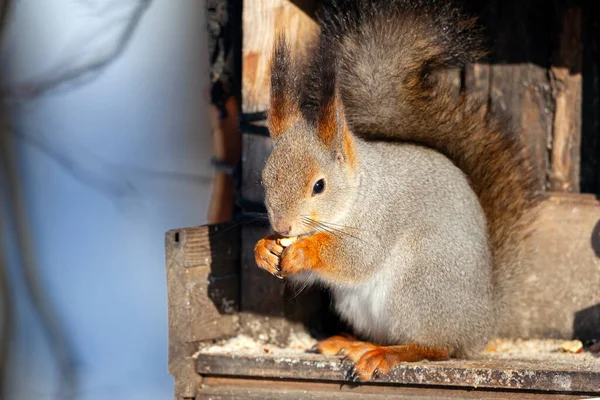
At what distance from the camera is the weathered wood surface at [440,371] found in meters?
1.82

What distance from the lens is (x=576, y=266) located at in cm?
235

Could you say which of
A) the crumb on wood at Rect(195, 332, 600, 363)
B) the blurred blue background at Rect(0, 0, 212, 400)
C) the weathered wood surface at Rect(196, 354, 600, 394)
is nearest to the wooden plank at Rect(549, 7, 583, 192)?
the crumb on wood at Rect(195, 332, 600, 363)

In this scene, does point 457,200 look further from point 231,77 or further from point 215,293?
point 231,77

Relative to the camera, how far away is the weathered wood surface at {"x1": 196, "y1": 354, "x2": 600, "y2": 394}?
1816mm


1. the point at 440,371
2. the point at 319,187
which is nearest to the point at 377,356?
the point at 440,371

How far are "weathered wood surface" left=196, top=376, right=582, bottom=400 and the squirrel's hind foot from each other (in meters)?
0.05

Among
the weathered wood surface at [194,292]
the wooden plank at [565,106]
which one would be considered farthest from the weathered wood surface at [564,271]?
the weathered wood surface at [194,292]

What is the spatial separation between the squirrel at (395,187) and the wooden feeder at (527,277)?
0.10 metres

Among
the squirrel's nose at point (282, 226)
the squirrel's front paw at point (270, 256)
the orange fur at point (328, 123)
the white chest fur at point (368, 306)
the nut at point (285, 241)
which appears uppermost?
Result: the orange fur at point (328, 123)

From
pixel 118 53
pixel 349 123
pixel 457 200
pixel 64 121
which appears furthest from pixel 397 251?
pixel 64 121

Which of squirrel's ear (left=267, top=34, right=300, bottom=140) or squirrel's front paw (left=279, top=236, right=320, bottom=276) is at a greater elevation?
squirrel's ear (left=267, top=34, right=300, bottom=140)

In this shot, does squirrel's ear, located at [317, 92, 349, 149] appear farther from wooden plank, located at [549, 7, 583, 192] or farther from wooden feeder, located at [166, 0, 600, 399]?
wooden plank, located at [549, 7, 583, 192]

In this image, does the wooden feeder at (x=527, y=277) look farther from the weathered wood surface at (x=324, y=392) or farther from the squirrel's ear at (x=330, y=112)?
the squirrel's ear at (x=330, y=112)

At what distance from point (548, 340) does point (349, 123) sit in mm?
751
